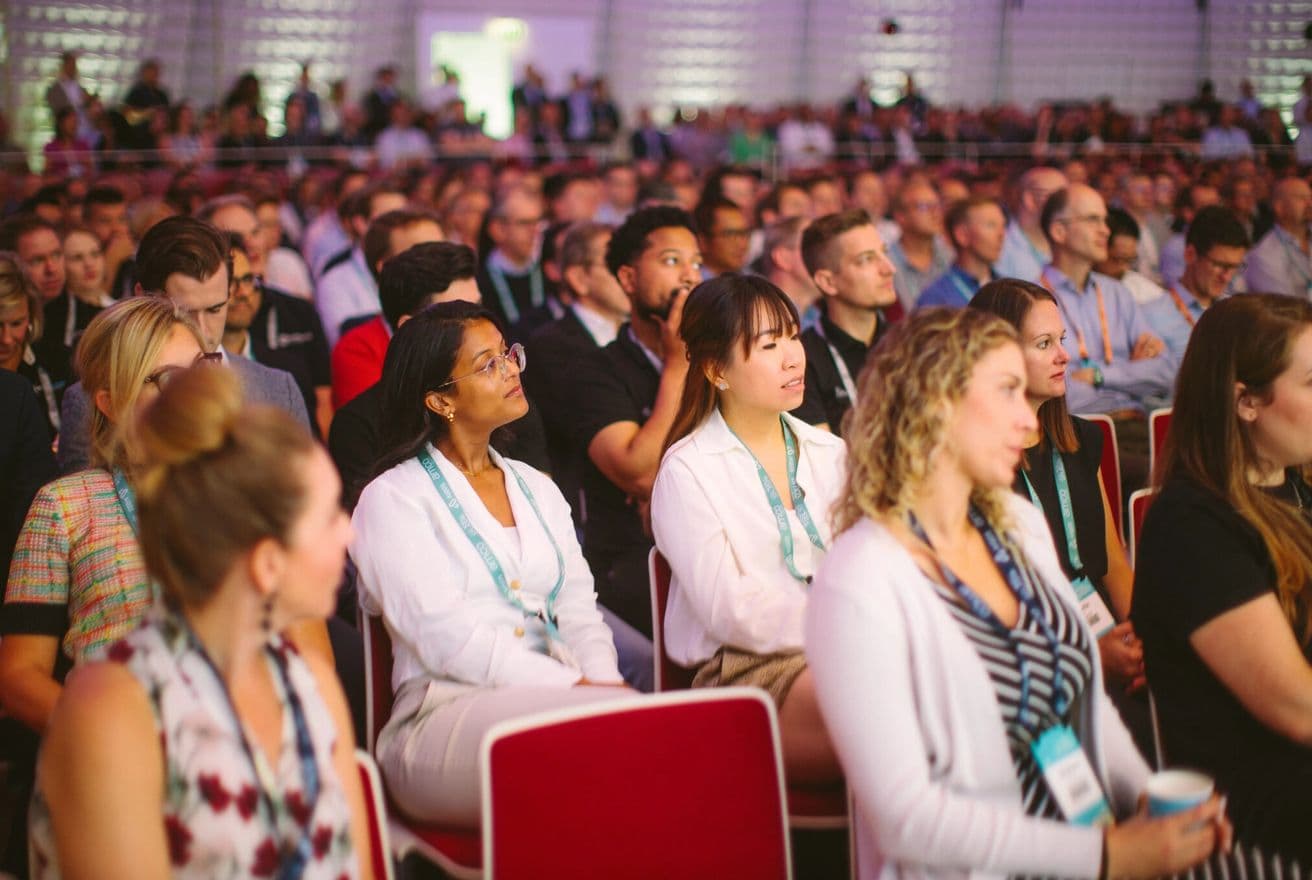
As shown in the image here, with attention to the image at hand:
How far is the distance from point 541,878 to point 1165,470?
1321 mm

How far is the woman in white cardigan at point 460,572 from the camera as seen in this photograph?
7.22 ft

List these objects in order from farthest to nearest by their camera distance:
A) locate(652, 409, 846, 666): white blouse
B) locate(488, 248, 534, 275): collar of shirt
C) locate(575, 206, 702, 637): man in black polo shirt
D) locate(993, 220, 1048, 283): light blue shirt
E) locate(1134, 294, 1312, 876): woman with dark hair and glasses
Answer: locate(488, 248, 534, 275): collar of shirt < locate(993, 220, 1048, 283): light blue shirt < locate(575, 206, 702, 637): man in black polo shirt < locate(652, 409, 846, 666): white blouse < locate(1134, 294, 1312, 876): woman with dark hair and glasses

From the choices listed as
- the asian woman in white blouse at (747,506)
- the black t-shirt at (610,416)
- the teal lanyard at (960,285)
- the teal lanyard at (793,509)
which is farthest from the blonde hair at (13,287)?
the teal lanyard at (960,285)

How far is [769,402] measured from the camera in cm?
261

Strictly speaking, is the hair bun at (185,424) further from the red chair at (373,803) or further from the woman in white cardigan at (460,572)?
the woman in white cardigan at (460,572)

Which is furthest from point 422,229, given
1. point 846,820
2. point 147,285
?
point 846,820

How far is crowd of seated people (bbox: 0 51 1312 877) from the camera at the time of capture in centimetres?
146

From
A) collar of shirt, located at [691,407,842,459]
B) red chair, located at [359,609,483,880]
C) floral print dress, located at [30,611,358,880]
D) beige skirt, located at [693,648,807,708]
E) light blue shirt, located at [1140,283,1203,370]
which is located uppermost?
light blue shirt, located at [1140,283,1203,370]

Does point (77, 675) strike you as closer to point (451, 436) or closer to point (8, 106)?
point (451, 436)

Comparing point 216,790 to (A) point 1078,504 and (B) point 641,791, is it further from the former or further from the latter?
(A) point 1078,504

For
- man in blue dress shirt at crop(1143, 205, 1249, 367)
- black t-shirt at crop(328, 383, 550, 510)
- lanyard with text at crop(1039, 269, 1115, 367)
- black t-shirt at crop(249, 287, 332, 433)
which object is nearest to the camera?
black t-shirt at crop(328, 383, 550, 510)

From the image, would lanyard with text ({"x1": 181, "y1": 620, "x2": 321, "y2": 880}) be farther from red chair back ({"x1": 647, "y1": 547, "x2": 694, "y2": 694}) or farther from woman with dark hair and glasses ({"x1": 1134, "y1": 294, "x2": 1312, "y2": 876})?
woman with dark hair and glasses ({"x1": 1134, "y1": 294, "x2": 1312, "y2": 876})

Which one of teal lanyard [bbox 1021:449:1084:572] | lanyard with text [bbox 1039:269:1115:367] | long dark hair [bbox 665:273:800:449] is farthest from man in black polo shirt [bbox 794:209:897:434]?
long dark hair [bbox 665:273:800:449]

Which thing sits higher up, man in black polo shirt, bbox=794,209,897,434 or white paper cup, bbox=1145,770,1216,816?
man in black polo shirt, bbox=794,209,897,434
